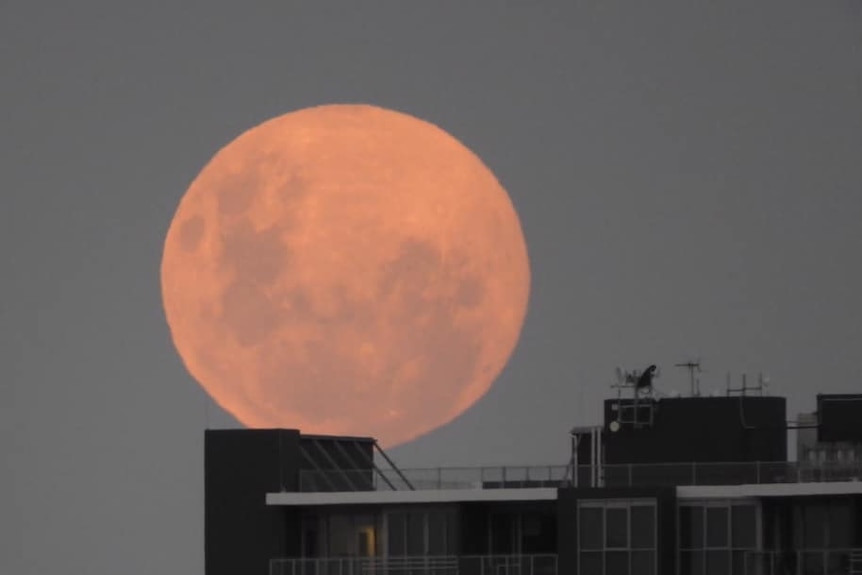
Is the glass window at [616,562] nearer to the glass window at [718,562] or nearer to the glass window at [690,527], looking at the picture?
the glass window at [690,527]

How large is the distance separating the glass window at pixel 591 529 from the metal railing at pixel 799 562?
400 centimetres

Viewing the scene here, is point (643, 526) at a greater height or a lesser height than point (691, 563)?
greater

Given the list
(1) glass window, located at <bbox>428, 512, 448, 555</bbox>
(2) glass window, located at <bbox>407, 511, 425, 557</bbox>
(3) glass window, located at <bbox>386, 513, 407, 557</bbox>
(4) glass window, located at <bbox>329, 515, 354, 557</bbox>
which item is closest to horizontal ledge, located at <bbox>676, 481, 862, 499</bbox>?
(1) glass window, located at <bbox>428, 512, 448, 555</bbox>

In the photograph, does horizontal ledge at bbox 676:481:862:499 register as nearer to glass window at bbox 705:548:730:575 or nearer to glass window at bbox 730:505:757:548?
glass window at bbox 730:505:757:548

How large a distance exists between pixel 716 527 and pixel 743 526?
72cm

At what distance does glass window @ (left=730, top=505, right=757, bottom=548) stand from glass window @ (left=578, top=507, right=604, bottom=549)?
11.6ft

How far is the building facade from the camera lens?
95.8 m

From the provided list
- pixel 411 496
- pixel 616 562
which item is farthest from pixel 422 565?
pixel 616 562

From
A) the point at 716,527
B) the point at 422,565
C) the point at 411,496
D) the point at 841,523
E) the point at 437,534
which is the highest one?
the point at 411,496

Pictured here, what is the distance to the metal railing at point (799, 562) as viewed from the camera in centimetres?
9525

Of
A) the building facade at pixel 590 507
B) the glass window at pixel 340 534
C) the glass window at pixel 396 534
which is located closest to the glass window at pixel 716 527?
the building facade at pixel 590 507

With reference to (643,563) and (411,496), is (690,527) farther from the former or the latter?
(411,496)

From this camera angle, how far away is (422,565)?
97.9 m

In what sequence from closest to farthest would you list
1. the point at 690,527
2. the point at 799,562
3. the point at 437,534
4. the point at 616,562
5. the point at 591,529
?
the point at 799,562
the point at 616,562
the point at 591,529
the point at 690,527
the point at 437,534
